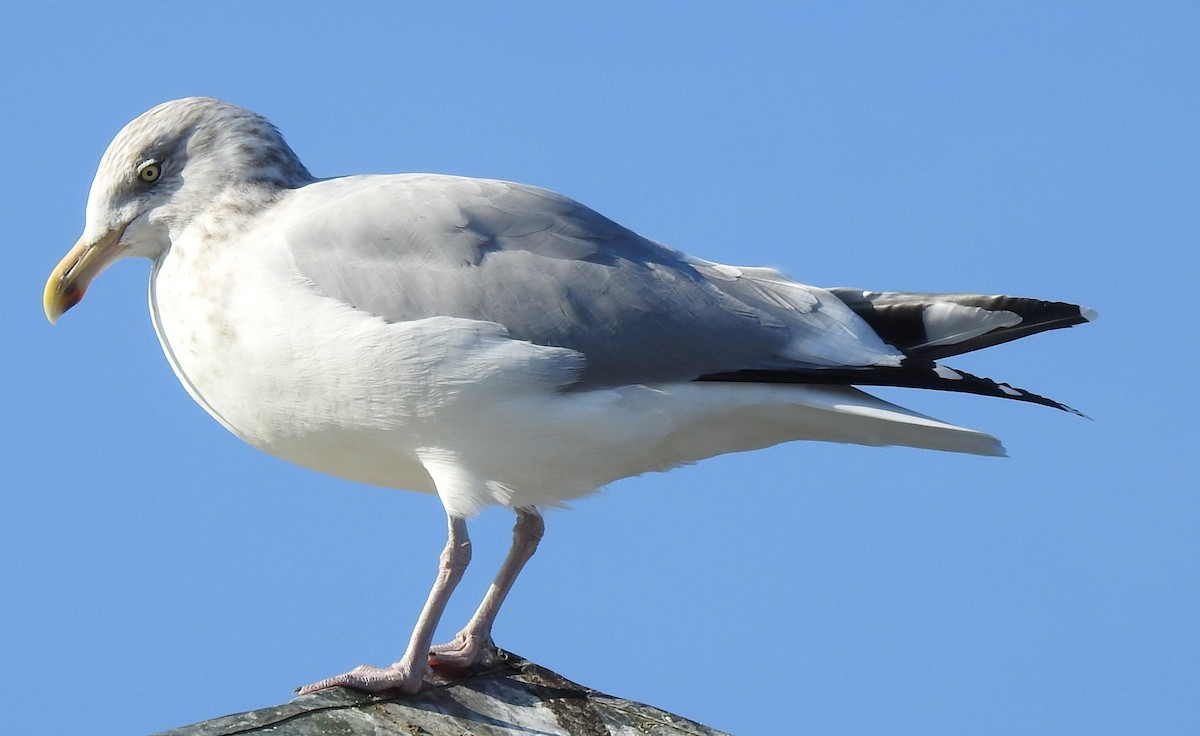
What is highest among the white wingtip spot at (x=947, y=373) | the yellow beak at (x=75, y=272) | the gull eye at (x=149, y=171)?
the gull eye at (x=149, y=171)

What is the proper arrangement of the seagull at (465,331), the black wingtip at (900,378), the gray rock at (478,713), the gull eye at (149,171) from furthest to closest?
the gull eye at (149,171), the black wingtip at (900,378), the seagull at (465,331), the gray rock at (478,713)

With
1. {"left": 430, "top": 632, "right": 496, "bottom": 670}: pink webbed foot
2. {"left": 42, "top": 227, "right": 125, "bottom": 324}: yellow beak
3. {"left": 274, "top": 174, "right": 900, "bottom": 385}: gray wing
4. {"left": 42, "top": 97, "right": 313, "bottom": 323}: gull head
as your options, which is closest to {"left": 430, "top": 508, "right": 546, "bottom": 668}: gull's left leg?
{"left": 430, "top": 632, "right": 496, "bottom": 670}: pink webbed foot

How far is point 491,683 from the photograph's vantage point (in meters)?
7.39

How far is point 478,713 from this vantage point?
7.08 metres

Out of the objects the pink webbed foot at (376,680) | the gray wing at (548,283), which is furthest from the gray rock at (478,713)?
the gray wing at (548,283)

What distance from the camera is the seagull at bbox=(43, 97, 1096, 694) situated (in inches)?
267

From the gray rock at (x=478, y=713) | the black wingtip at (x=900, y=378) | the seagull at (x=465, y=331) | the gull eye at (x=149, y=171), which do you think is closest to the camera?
the gray rock at (x=478, y=713)

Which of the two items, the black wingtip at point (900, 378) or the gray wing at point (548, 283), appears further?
the black wingtip at point (900, 378)

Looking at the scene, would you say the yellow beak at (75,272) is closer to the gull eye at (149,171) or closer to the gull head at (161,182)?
the gull head at (161,182)

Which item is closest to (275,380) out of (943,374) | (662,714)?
(662,714)

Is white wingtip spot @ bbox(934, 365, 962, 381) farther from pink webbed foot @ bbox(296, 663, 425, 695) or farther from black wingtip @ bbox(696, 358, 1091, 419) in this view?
pink webbed foot @ bbox(296, 663, 425, 695)

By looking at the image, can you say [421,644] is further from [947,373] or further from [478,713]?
[947,373]

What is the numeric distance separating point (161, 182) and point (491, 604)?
235 centimetres

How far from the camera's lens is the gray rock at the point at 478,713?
21.1 ft
